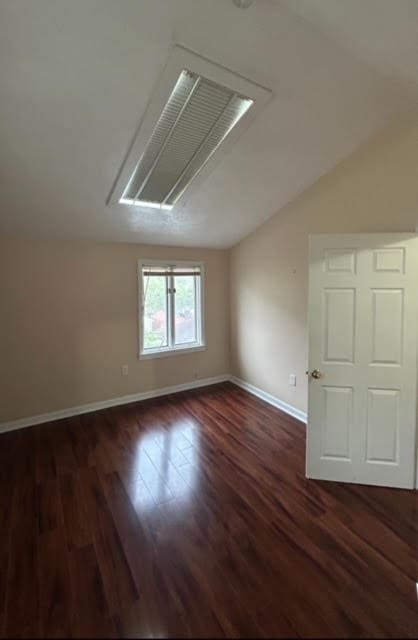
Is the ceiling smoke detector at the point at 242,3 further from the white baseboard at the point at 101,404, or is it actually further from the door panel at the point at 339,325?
the white baseboard at the point at 101,404

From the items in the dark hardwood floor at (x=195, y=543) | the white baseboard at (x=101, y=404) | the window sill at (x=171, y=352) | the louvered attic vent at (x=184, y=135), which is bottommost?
the dark hardwood floor at (x=195, y=543)

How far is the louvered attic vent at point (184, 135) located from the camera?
197 cm

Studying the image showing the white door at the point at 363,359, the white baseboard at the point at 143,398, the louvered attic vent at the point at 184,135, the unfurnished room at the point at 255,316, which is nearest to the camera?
the unfurnished room at the point at 255,316

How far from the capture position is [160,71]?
1.73 metres

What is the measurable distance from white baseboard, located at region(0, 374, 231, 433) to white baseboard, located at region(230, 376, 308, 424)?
1.05ft

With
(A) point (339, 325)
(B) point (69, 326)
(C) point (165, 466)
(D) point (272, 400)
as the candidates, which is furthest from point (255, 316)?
(B) point (69, 326)

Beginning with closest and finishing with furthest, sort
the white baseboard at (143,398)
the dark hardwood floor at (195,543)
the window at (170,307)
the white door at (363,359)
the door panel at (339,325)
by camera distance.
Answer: the dark hardwood floor at (195,543), the white door at (363,359), the door panel at (339,325), the white baseboard at (143,398), the window at (170,307)

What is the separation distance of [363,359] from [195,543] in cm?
174

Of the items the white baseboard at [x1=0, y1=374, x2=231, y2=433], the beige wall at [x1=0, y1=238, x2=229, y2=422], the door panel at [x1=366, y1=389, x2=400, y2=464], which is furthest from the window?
the door panel at [x1=366, y1=389, x2=400, y2=464]

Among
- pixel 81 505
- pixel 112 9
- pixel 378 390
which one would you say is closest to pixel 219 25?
pixel 112 9

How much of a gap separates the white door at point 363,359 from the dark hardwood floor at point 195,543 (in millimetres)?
246

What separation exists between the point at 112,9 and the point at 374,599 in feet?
10.3

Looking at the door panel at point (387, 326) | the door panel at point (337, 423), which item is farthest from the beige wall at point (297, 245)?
the door panel at point (337, 423)

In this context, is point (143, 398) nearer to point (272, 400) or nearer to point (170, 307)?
point (170, 307)
